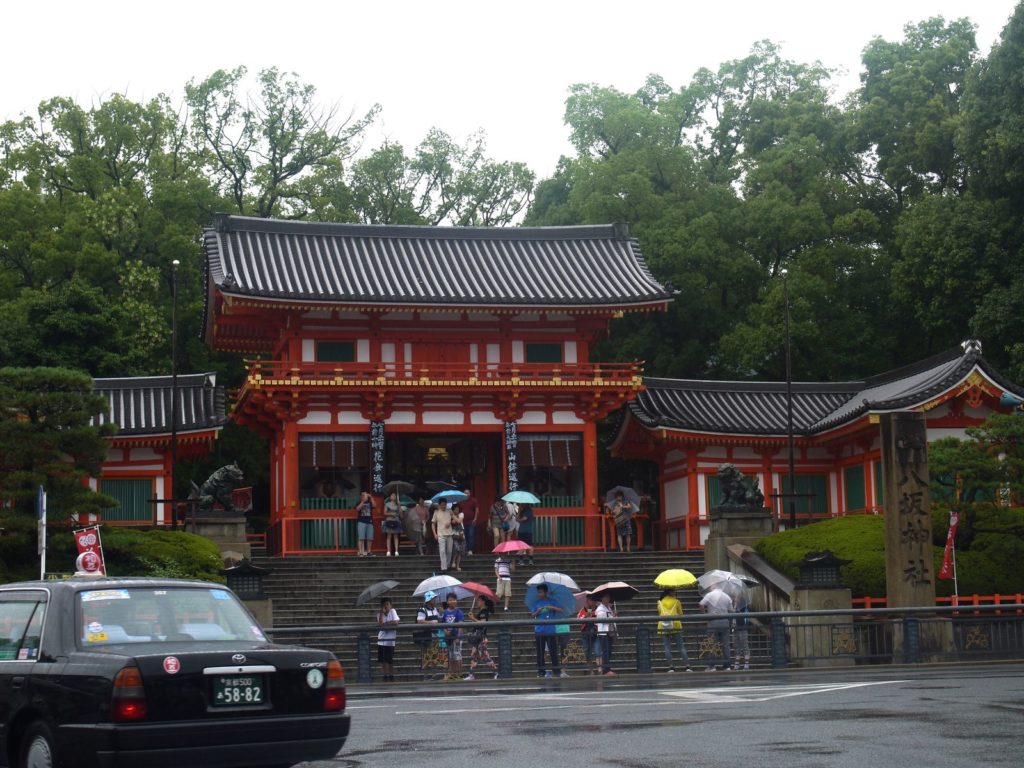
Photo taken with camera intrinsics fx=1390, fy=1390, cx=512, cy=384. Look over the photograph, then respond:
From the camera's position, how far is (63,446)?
2845cm

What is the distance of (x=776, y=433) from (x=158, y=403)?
58.4ft

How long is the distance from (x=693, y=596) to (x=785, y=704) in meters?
16.8

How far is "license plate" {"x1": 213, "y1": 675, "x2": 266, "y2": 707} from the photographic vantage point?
30.2 ft

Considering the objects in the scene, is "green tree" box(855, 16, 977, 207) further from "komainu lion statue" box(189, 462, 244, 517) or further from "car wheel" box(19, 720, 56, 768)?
"car wheel" box(19, 720, 56, 768)

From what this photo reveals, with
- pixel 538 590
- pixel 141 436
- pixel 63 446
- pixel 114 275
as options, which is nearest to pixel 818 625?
pixel 538 590

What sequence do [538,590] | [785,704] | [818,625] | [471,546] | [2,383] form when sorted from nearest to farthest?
[785,704] < [818,625] < [538,590] < [2,383] < [471,546]

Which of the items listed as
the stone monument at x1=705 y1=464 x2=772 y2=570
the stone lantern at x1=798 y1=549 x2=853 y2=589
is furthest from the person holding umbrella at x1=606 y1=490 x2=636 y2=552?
the stone lantern at x1=798 y1=549 x2=853 y2=589

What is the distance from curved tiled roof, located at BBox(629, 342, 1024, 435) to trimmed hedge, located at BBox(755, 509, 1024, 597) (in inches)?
270

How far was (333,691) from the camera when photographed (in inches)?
384

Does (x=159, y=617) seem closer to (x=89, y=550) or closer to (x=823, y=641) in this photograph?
(x=823, y=641)

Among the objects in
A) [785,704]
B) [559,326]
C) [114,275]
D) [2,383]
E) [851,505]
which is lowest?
[785,704]

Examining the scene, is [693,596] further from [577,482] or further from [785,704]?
[785,704]

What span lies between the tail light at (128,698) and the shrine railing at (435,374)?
2840 cm

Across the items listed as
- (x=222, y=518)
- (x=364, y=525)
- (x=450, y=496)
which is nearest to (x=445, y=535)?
(x=450, y=496)
